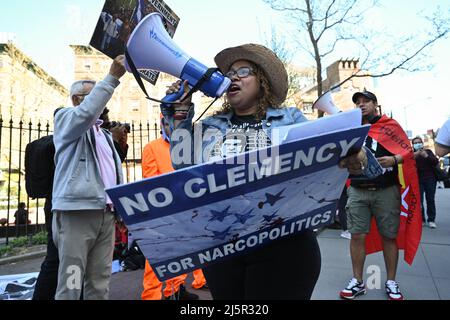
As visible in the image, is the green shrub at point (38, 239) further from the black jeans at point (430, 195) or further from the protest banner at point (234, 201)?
the black jeans at point (430, 195)

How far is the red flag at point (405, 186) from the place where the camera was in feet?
9.80

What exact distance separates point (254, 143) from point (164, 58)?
21.3 inches

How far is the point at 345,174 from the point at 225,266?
62cm

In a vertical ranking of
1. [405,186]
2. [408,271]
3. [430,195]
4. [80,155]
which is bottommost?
[408,271]

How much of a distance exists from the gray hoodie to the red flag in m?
2.48

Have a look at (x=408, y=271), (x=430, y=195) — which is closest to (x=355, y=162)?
(x=408, y=271)

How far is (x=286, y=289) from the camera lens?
1280mm

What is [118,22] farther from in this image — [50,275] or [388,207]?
[388,207]

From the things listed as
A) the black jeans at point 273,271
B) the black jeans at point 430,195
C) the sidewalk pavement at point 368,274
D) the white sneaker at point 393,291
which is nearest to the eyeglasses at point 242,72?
the black jeans at point 273,271

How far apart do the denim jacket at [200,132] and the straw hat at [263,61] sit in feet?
0.61

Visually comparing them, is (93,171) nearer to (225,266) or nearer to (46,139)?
(46,139)

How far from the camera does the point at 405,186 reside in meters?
3.05

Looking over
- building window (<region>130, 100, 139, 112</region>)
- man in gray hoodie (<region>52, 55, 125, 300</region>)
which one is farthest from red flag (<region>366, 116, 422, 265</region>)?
building window (<region>130, 100, 139, 112</region>)

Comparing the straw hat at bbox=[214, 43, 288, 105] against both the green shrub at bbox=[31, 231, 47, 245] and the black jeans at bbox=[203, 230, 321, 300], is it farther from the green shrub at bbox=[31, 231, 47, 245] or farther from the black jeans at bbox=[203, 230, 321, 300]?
the green shrub at bbox=[31, 231, 47, 245]
